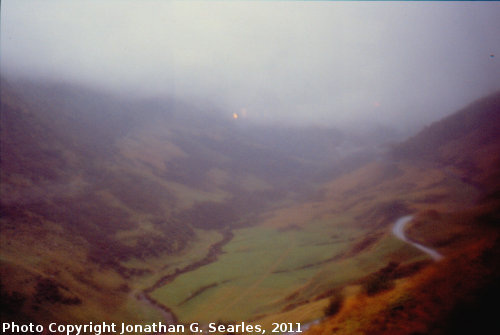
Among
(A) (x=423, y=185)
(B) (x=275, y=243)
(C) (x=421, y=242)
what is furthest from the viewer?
(B) (x=275, y=243)

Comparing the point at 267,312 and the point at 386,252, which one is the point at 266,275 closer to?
the point at 267,312

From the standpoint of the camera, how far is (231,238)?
75.2m

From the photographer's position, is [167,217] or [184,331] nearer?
[184,331]

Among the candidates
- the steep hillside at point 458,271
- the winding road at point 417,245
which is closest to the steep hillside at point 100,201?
the steep hillside at point 458,271

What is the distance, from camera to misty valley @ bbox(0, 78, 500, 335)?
456 inches

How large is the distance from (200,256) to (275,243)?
54.8ft

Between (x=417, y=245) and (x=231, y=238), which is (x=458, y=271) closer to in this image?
(x=417, y=245)

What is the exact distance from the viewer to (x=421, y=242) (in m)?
18.6

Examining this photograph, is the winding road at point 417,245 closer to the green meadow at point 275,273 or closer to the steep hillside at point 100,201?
the green meadow at point 275,273

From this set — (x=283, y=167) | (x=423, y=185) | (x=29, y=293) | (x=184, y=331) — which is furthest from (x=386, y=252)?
(x=283, y=167)

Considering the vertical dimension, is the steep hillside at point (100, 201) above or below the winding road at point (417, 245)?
above

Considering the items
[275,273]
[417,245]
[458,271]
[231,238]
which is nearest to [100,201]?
[231,238]

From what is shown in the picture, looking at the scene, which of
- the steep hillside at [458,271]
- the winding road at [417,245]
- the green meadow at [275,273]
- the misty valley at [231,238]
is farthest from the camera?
the green meadow at [275,273]

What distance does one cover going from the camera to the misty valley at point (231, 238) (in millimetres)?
11594
